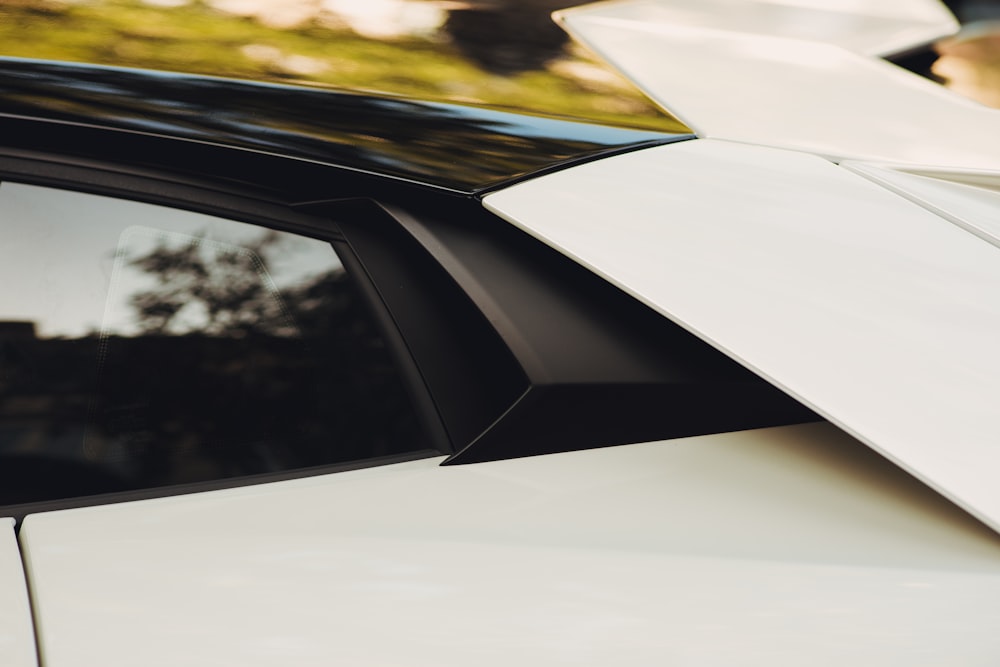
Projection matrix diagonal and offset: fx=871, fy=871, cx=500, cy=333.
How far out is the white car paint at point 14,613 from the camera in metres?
0.83

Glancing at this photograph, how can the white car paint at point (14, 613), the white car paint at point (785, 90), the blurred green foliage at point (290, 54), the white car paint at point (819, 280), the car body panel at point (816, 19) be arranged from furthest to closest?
the car body panel at point (816, 19), the white car paint at point (785, 90), the blurred green foliage at point (290, 54), the white car paint at point (819, 280), the white car paint at point (14, 613)

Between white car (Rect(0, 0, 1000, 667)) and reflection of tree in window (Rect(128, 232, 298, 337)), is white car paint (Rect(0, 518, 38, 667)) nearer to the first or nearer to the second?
white car (Rect(0, 0, 1000, 667))

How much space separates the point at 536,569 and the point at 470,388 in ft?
0.84

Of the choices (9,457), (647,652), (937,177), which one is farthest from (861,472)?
(9,457)

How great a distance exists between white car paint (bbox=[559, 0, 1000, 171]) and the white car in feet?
0.55

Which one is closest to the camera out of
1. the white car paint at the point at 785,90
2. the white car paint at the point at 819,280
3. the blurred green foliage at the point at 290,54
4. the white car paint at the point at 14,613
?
the white car paint at the point at 14,613

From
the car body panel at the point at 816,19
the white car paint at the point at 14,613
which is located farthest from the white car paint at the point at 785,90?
the white car paint at the point at 14,613

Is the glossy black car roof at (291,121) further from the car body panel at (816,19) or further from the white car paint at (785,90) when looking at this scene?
the car body panel at (816,19)

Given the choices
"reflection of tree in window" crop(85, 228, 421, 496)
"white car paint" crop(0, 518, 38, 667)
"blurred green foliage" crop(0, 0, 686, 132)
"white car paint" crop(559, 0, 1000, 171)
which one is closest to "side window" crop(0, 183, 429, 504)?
"reflection of tree in window" crop(85, 228, 421, 496)

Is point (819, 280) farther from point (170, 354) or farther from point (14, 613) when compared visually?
point (14, 613)

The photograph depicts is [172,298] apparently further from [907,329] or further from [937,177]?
[937,177]

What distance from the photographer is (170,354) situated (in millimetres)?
1062

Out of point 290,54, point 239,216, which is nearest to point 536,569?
point 239,216

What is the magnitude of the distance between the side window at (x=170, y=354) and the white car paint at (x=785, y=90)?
0.64m
